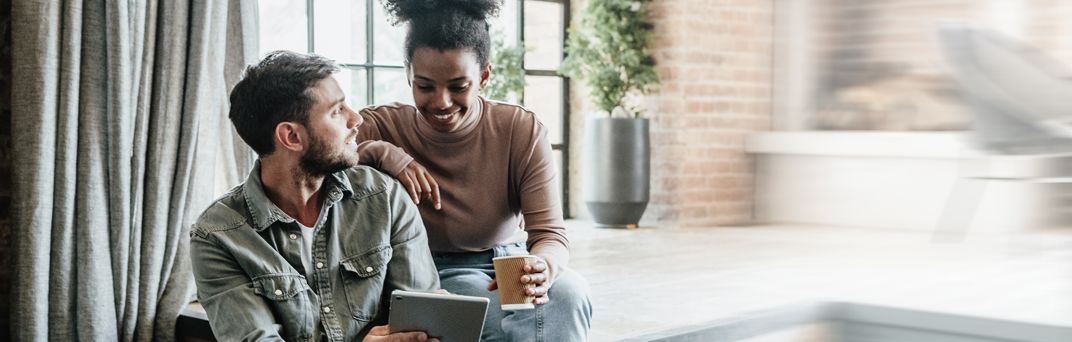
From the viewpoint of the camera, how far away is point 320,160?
1.48 metres

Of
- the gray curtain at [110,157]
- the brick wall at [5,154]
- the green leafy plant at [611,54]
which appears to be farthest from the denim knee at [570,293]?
the green leafy plant at [611,54]

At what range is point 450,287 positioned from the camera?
165 centimetres

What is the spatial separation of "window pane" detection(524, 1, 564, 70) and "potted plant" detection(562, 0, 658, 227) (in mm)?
230

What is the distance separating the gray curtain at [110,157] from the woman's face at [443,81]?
1.10 m

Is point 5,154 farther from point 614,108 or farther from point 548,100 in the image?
point 548,100

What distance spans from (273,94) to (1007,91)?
3637mm

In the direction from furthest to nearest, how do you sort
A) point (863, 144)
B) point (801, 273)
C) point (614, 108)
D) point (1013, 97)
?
1. point (863, 144)
2. point (614, 108)
3. point (1013, 97)
4. point (801, 273)

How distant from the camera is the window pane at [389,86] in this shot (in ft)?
16.4

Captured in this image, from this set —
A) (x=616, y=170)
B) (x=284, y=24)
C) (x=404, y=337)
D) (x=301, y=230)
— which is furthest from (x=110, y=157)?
(x=616, y=170)

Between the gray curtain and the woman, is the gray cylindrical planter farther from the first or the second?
the woman

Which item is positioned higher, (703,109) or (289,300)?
(703,109)

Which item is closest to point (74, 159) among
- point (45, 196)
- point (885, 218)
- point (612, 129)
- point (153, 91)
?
point (45, 196)

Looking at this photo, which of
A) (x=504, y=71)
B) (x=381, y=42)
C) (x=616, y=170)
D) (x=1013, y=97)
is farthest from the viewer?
(x=616, y=170)

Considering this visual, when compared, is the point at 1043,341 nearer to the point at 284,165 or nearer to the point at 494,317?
the point at 494,317
